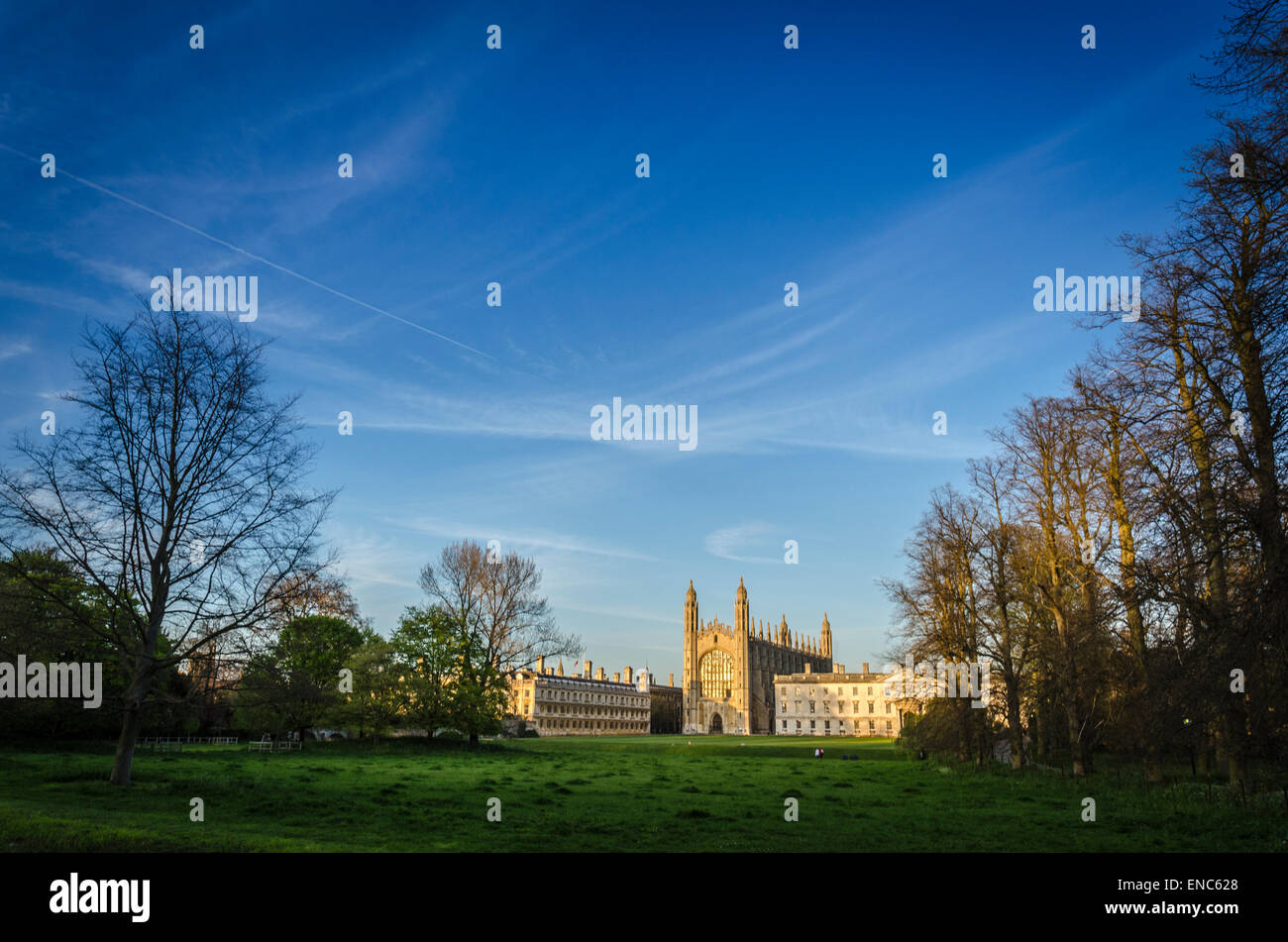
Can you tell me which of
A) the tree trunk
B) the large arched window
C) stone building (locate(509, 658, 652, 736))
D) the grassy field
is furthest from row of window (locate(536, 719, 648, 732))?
the tree trunk

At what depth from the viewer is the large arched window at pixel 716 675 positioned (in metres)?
159

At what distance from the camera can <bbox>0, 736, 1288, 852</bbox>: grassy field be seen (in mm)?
13367

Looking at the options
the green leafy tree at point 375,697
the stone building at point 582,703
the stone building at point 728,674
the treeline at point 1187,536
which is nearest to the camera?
the treeline at point 1187,536

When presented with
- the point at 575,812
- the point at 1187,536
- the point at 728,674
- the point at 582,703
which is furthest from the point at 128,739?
the point at 728,674

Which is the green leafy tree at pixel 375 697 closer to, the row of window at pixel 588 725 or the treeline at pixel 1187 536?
the treeline at pixel 1187 536

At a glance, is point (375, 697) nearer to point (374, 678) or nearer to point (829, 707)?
point (374, 678)

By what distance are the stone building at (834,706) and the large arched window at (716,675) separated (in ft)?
45.8

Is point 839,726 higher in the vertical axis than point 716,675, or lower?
lower

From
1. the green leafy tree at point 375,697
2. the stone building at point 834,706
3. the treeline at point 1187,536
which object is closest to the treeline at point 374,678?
the green leafy tree at point 375,697

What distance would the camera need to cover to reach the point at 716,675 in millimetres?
161125

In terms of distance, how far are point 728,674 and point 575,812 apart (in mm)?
146052

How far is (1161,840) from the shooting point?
1447cm
